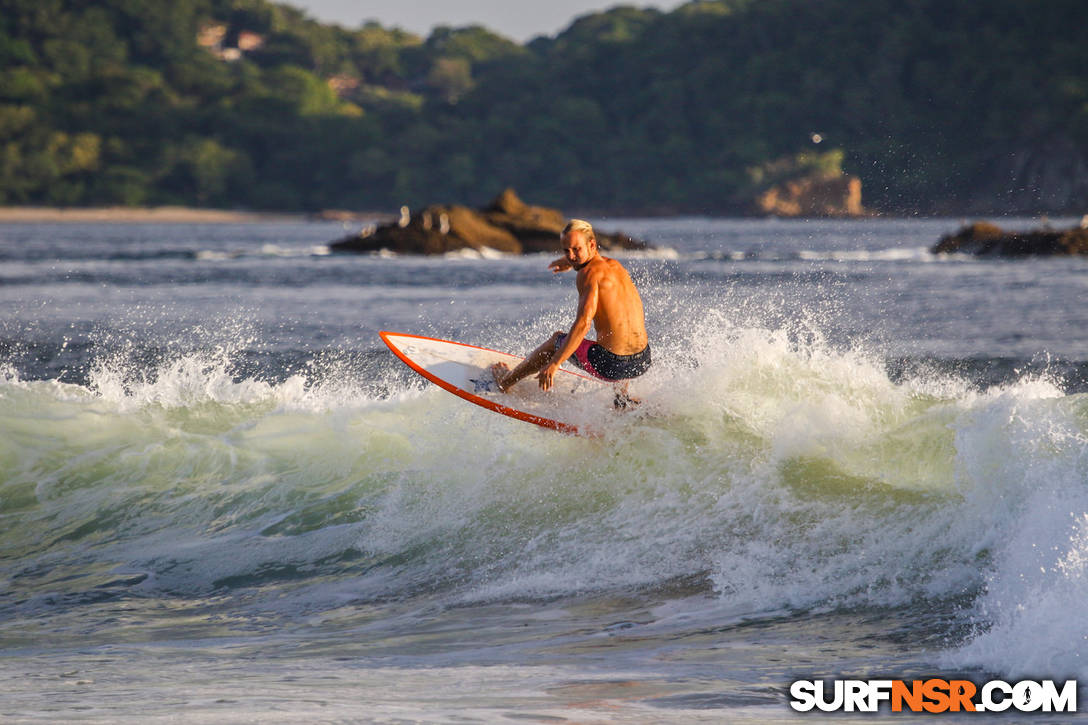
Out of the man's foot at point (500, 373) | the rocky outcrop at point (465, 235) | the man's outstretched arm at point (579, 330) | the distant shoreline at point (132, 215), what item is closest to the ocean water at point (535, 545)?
the man's foot at point (500, 373)

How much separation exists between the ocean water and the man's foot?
0.32m

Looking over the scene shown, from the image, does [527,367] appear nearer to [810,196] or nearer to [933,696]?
[933,696]

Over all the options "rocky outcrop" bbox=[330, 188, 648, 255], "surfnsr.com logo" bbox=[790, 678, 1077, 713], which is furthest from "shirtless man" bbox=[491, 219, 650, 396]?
"rocky outcrop" bbox=[330, 188, 648, 255]

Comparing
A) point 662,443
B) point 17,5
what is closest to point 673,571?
Result: point 662,443

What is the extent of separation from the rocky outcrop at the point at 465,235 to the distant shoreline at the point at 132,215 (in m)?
81.8

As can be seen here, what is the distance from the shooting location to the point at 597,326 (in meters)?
9.21

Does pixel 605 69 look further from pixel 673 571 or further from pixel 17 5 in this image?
pixel 673 571

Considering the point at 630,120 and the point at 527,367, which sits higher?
the point at 630,120

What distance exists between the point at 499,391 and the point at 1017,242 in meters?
40.5

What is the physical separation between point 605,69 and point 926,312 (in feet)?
445

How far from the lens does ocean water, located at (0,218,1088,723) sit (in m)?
6.23

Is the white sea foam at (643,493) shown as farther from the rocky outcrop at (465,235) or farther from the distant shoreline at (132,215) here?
the distant shoreline at (132,215)

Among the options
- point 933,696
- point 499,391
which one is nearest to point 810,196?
point 499,391

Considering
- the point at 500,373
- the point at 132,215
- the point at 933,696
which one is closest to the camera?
the point at 933,696
